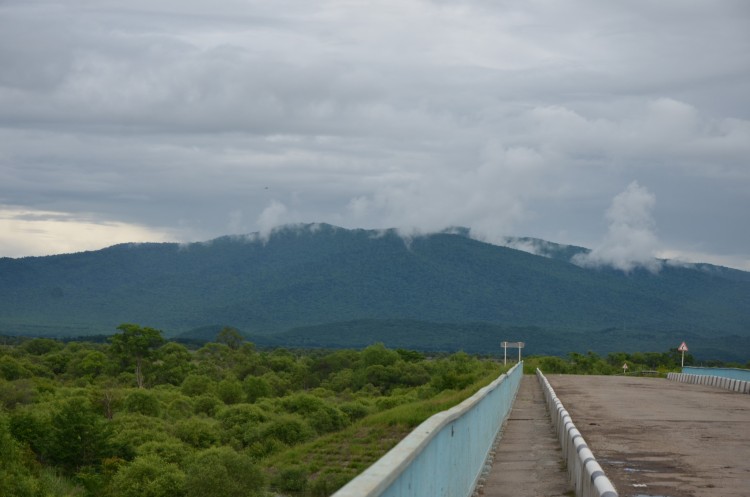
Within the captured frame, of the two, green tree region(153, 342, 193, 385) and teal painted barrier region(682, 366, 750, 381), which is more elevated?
teal painted barrier region(682, 366, 750, 381)

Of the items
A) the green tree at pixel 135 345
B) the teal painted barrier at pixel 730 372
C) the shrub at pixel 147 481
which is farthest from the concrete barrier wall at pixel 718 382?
the green tree at pixel 135 345

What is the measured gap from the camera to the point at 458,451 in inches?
403

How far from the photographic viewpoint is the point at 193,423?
6378 cm

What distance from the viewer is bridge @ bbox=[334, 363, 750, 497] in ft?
24.0

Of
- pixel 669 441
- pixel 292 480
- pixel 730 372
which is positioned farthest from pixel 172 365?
pixel 669 441

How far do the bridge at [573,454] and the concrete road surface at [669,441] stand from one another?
2 centimetres

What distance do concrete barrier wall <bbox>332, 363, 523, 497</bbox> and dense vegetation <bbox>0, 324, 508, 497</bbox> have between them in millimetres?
22764

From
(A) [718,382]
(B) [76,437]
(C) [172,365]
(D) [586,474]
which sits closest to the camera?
(D) [586,474]

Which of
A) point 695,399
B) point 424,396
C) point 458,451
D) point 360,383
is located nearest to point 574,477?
point 458,451

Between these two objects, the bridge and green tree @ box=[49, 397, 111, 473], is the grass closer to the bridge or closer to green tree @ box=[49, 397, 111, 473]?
green tree @ box=[49, 397, 111, 473]

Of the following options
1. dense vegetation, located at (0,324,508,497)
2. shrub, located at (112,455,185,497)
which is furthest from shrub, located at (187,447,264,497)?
shrub, located at (112,455,185,497)

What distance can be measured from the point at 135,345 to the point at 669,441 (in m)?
96.3

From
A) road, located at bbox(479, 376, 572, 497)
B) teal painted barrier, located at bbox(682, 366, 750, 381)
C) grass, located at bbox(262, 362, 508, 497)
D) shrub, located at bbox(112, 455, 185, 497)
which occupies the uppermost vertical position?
teal painted barrier, located at bbox(682, 366, 750, 381)

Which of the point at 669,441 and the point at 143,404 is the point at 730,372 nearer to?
the point at 669,441
